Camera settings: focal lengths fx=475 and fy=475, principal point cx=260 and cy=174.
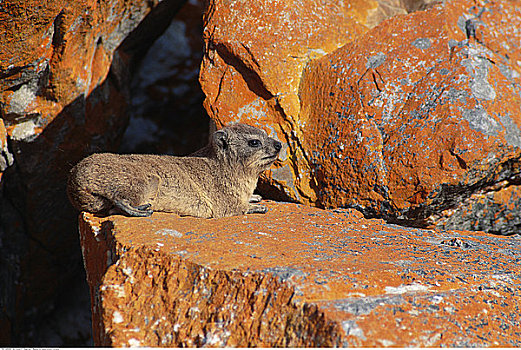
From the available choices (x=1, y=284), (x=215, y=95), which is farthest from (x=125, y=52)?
(x=1, y=284)

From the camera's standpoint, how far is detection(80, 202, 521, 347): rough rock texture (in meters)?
2.90

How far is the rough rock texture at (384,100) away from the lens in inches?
185

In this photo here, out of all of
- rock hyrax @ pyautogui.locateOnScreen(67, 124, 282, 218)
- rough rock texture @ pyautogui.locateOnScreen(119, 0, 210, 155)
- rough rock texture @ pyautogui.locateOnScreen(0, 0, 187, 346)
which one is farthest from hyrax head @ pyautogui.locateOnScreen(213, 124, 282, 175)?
rough rock texture @ pyautogui.locateOnScreen(119, 0, 210, 155)

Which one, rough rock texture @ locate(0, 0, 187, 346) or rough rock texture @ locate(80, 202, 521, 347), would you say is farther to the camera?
rough rock texture @ locate(0, 0, 187, 346)

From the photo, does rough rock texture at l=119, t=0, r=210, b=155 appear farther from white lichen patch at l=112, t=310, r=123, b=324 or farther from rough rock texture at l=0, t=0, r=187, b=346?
white lichen patch at l=112, t=310, r=123, b=324

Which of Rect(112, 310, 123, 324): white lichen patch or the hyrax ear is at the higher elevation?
the hyrax ear

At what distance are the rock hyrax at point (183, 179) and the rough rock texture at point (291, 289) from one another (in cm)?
44

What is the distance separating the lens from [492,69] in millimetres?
4926

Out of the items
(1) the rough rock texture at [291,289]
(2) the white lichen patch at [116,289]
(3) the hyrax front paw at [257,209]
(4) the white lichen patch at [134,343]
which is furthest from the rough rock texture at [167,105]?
(4) the white lichen patch at [134,343]

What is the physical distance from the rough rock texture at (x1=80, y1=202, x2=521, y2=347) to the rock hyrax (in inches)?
17.5

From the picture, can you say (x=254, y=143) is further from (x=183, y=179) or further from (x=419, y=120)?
(x=419, y=120)

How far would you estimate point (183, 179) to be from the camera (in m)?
5.06

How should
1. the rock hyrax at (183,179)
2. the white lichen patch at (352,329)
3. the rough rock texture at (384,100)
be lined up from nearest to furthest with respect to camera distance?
the white lichen patch at (352,329)
the rock hyrax at (183,179)
the rough rock texture at (384,100)

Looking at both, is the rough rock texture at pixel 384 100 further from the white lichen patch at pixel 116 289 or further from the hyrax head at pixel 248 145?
the white lichen patch at pixel 116 289
